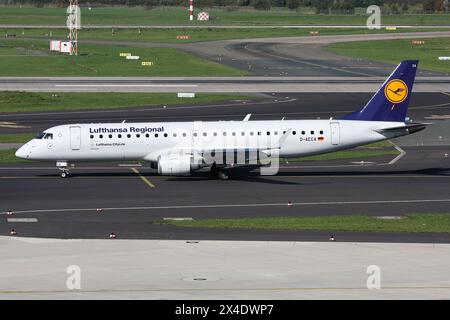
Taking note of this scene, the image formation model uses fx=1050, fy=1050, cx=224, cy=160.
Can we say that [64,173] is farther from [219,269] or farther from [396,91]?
[219,269]

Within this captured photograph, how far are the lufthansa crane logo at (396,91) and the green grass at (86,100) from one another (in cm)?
4452

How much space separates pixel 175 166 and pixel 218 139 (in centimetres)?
366

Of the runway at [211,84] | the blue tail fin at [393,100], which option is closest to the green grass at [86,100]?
the runway at [211,84]

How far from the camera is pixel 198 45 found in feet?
604

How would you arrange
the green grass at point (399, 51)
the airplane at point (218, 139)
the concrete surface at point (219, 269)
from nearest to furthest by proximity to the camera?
the concrete surface at point (219, 269) < the airplane at point (218, 139) < the green grass at point (399, 51)

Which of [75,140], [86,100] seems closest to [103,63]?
[86,100]

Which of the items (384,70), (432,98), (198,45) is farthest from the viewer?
(198,45)

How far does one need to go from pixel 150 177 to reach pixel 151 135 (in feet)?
10.1

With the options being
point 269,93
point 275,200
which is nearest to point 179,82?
point 269,93

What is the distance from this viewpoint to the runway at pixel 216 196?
5103 centimetres

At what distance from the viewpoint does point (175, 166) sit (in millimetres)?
66188

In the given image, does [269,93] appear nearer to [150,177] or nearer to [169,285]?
[150,177]

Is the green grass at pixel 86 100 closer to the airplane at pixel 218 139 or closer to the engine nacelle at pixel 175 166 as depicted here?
the airplane at pixel 218 139

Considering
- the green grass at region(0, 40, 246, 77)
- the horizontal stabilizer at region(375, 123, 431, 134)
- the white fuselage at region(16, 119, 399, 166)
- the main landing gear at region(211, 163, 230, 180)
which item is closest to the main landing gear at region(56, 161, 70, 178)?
the white fuselage at region(16, 119, 399, 166)
